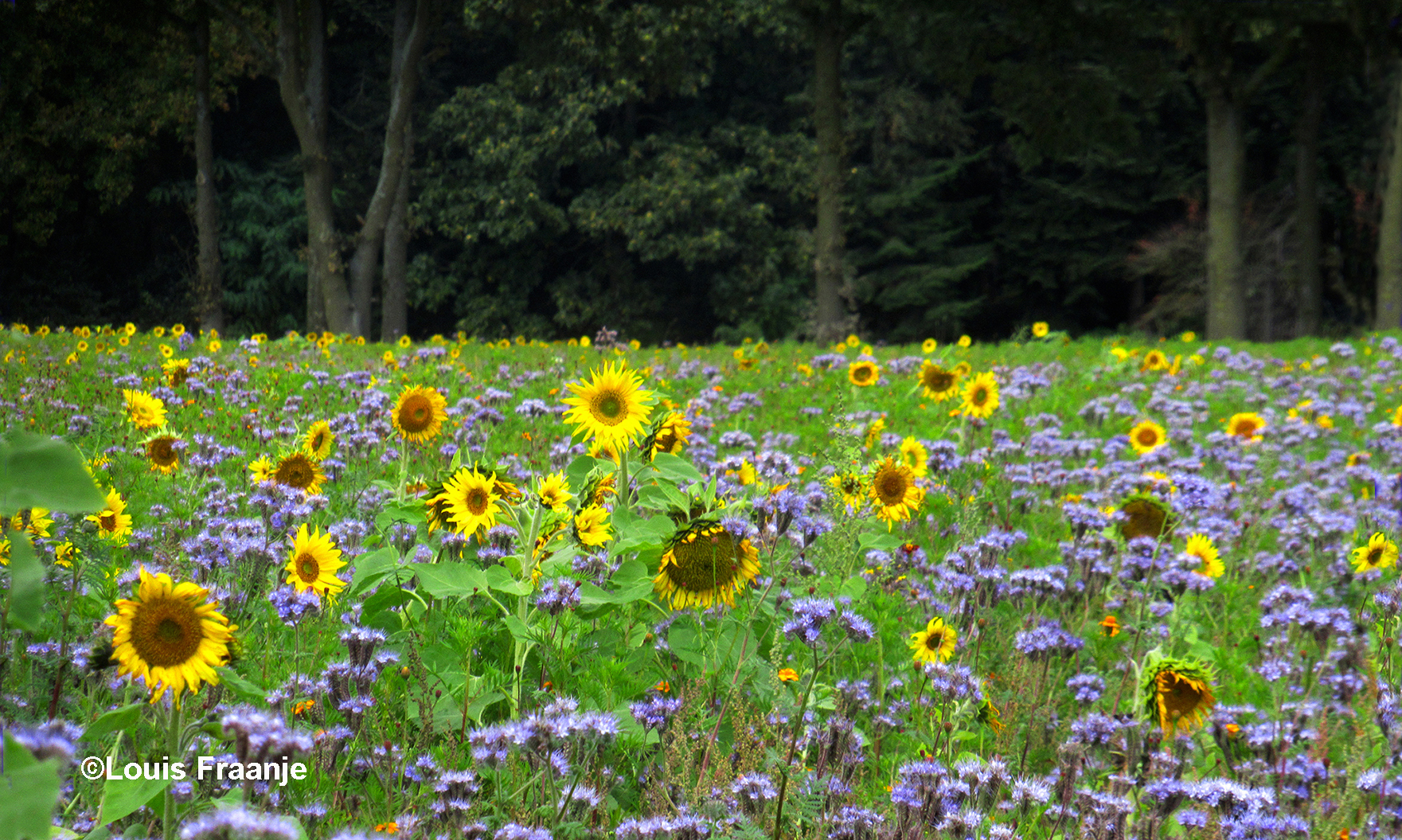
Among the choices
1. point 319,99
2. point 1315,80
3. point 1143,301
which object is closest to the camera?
point 319,99

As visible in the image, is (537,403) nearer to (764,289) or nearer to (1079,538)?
(1079,538)

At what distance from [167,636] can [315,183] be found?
15.2 meters

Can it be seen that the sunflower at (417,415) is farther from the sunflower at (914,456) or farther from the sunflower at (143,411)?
the sunflower at (914,456)

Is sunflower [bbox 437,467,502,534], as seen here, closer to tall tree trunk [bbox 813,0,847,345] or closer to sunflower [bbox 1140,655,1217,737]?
sunflower [bbox 1140,655,1217,737]

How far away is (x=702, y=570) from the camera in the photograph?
7.86 ft

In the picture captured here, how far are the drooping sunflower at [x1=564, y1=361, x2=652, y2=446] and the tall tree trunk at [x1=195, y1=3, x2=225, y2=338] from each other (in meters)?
18.1

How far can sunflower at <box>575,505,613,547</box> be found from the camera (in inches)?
103

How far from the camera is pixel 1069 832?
92.8 inches

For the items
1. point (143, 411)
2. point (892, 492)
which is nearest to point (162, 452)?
point (143, 411)

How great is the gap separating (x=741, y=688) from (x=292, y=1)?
15.2 metres

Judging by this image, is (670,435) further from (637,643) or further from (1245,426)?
(1245,426)

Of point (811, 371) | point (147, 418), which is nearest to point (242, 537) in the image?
point (147, 418)

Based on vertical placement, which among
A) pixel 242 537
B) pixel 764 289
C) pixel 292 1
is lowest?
pixel 242 537

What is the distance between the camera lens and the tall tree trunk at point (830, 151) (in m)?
17.2
